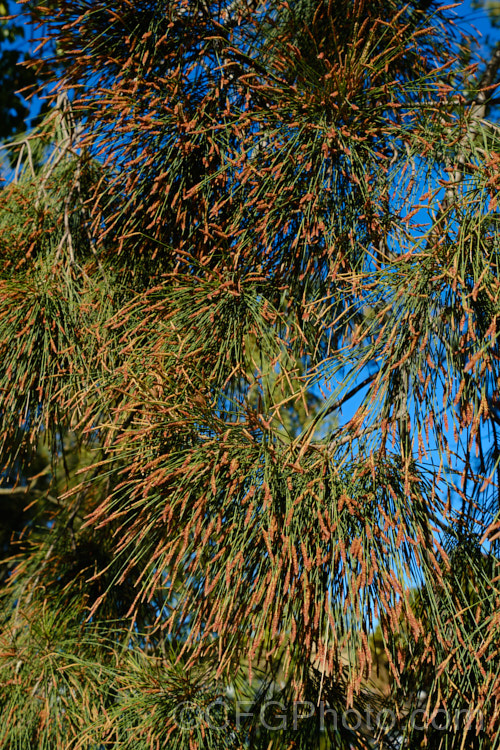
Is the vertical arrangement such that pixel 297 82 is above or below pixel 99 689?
above

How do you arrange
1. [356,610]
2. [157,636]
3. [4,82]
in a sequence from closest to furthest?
1. [356,610]
2. [157,636]
3. [4,82]

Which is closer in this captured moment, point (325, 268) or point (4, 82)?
point (325, 268)

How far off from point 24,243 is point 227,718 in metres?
0.91

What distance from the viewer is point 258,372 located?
1078 mm

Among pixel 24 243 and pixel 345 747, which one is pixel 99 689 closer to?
pixel 345 747

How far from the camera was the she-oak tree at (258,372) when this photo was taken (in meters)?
0.80

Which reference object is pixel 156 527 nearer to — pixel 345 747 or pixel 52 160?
pixel 345 747

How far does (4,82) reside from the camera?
252cm

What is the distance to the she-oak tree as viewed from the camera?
2.62 feet

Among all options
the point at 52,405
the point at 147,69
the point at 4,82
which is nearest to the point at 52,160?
the point at 147,69

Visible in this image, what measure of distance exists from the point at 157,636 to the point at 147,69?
1084 mm

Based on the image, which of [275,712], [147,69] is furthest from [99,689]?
[147,69]

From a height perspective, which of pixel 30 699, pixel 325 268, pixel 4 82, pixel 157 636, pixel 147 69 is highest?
pixel 4 82

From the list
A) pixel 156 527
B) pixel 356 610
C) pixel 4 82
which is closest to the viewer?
pixel 356 610
